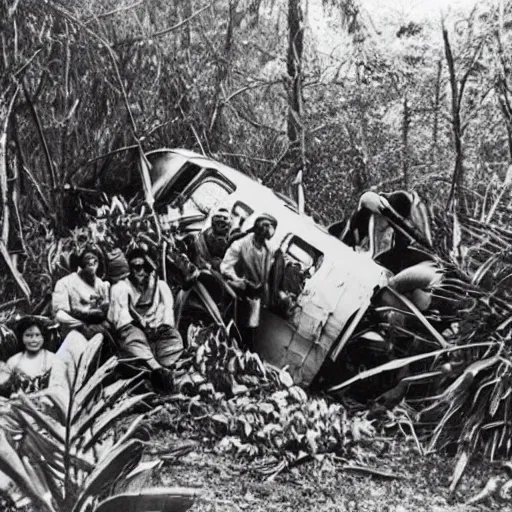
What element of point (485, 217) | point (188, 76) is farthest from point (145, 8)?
point (485, 217)

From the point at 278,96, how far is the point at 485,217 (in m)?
1.85

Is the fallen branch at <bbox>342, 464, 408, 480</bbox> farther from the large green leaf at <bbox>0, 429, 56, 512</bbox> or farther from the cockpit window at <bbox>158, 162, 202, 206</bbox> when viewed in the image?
the cockpit window at <bbox>158, 162, 202, 206</bbox>

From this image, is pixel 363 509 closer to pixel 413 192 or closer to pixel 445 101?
pixel 413 192

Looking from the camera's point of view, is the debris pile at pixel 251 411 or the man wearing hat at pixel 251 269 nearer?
the debris pile at pixel 251 411

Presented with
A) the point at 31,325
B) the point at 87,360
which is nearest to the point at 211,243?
the point at 87,360

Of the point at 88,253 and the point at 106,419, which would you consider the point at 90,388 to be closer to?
the point at 106,419

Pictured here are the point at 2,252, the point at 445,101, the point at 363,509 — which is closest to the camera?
the point at 363,509

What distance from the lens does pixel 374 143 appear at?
6938mm

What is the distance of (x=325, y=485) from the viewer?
5.87 m

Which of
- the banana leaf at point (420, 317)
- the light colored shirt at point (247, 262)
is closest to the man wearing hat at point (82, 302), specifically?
the light colored shirt at point (247, 262)

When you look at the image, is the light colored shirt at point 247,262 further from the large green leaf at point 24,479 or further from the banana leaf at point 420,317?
the large green leaf at point 24,479

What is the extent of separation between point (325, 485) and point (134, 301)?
72.8 inches

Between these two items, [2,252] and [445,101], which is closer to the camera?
[2,252]

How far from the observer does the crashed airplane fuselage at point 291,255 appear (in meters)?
6.24
